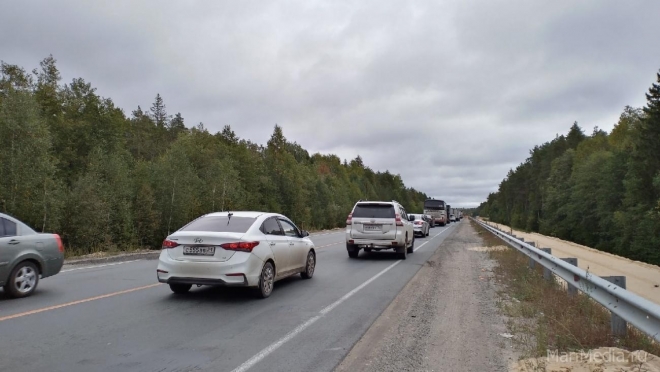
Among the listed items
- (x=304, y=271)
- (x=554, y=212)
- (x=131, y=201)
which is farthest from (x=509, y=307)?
(x=554, y=212)

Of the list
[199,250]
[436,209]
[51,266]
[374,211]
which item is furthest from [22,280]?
[436,209]

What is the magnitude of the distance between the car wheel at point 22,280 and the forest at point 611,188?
37.4 m

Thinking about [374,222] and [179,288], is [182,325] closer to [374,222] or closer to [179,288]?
[179,288]

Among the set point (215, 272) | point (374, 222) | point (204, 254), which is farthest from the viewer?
point (374, 222)

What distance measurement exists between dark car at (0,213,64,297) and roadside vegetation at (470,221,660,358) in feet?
28.1

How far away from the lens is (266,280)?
9.42 metres

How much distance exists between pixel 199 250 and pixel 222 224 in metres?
0.95

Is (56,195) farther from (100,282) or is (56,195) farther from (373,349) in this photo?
(373,349)

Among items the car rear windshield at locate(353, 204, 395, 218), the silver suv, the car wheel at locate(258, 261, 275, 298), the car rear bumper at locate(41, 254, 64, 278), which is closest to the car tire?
the silver suv

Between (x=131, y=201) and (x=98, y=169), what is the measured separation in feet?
7.73

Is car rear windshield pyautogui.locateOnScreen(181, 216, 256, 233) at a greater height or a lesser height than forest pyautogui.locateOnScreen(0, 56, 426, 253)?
lesser

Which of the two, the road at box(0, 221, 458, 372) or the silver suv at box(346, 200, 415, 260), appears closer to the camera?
the road at box(0, 221, 458, 372)

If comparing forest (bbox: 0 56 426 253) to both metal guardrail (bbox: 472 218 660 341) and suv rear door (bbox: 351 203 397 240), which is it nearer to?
suv rear door (bbox: 351 203 397 240)

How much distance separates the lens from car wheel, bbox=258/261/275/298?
30.2 feet
